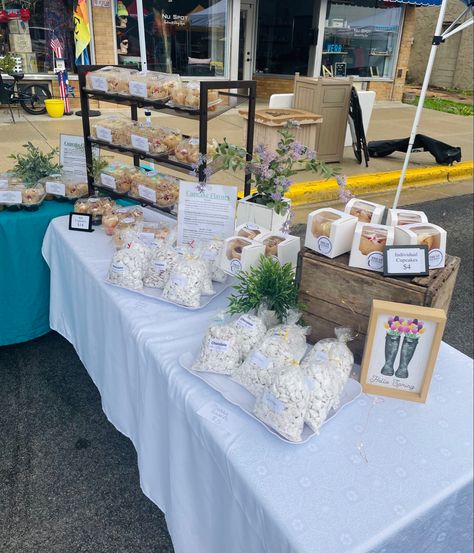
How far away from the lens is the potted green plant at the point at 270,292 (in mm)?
1571

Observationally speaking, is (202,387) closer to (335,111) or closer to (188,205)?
(188,205)

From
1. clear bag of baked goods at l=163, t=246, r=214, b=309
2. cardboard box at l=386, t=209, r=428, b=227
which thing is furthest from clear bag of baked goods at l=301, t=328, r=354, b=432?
clear bag of baked goods at l=163, t=246, r=214, b=309

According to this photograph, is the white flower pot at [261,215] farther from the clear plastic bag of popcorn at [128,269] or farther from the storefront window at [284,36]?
the storefront window at [284,36]

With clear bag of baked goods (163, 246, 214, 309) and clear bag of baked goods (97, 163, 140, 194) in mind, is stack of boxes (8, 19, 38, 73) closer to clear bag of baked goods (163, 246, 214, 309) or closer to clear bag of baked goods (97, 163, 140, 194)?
clear bag of baked goods (97, 163, 140, 194)

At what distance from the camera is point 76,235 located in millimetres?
2453

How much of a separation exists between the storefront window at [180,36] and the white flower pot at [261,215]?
9465 mm

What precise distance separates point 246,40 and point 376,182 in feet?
24.3

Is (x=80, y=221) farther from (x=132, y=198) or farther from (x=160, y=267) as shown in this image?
(x=160, y=267)

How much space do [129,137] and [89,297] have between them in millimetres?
902

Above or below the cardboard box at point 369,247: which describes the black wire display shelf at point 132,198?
below

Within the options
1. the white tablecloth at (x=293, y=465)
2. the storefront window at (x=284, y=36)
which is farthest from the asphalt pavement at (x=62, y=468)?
the storefront window at (x=284, y=36)

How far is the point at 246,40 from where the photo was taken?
12.4 m

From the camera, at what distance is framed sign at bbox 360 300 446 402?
129 cm

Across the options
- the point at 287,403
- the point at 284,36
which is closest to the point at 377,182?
the point at 287,403
